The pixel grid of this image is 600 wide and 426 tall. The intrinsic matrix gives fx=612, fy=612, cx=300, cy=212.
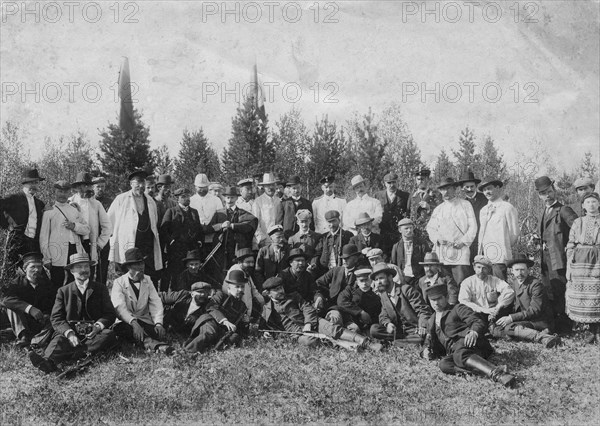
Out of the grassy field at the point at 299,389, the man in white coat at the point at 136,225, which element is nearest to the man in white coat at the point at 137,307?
the grassy field at the point at 299,389

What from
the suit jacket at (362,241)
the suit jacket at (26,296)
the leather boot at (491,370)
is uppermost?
the suit jacket at (362,241)

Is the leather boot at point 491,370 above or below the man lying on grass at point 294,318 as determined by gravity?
below

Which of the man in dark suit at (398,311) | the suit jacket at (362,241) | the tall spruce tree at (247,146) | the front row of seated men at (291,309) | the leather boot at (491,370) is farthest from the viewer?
the tall spruce tree at (247,146)

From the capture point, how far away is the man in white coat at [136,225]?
30.7 feet

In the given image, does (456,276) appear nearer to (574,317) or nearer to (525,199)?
(574,317)

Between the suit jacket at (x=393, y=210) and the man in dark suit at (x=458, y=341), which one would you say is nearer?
the man in dark suit at (x=458, y=341)

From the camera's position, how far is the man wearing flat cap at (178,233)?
973cm

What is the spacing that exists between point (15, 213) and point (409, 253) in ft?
19.5

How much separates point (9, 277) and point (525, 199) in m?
14.5

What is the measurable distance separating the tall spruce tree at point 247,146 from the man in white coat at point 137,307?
99.9 feet

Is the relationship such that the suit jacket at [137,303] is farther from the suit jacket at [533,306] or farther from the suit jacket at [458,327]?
the suit jacket at [533,306]

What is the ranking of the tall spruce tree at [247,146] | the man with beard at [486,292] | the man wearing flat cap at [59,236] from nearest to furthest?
the man with beard at [486,292] → the man wearing flat cap at [59,236] → the tall spruce tree at [247,146]

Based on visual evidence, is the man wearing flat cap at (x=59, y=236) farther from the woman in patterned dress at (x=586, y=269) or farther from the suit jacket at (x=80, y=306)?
the woman in patterned dress at (x=586, y=269)

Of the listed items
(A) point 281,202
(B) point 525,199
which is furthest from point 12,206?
(B) point 525,199
